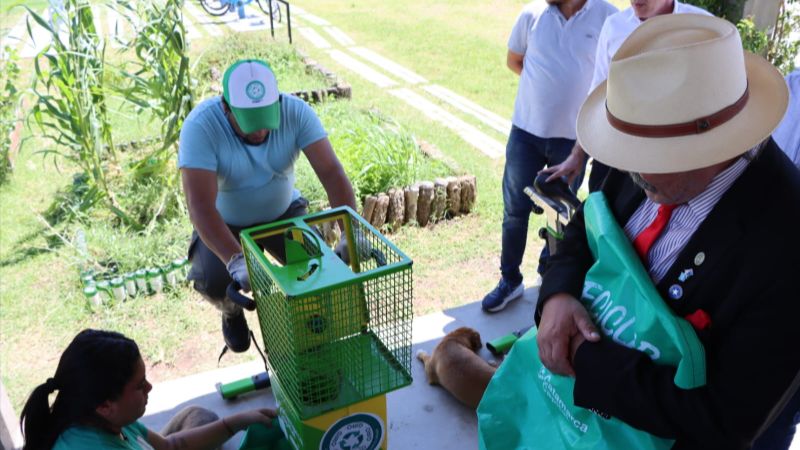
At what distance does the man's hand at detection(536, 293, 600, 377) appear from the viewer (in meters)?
1.58

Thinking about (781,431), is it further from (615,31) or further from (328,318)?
(615,31)

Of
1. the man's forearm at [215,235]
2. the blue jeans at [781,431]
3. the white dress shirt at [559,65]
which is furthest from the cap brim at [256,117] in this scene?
the blue jeans at [781,431]

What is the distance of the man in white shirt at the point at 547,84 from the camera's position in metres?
3.38

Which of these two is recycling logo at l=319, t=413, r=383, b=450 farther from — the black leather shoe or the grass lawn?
the grass lawn

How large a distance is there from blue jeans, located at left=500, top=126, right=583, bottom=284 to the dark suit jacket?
6.70 feet

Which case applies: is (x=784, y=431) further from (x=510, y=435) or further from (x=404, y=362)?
(x=404, y=362)

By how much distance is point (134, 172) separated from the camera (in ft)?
17.0

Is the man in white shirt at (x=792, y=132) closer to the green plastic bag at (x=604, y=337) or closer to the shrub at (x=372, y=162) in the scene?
the green plastic bag at (x=604, y=337)

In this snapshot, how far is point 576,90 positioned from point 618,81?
2.06m

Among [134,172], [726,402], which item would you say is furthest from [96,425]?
[134,172]

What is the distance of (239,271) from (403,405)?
111 cm

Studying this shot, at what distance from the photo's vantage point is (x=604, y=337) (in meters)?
1.54

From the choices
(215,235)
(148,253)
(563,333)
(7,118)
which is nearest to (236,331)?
(215,235)

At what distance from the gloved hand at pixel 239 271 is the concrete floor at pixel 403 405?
0.80 meters
